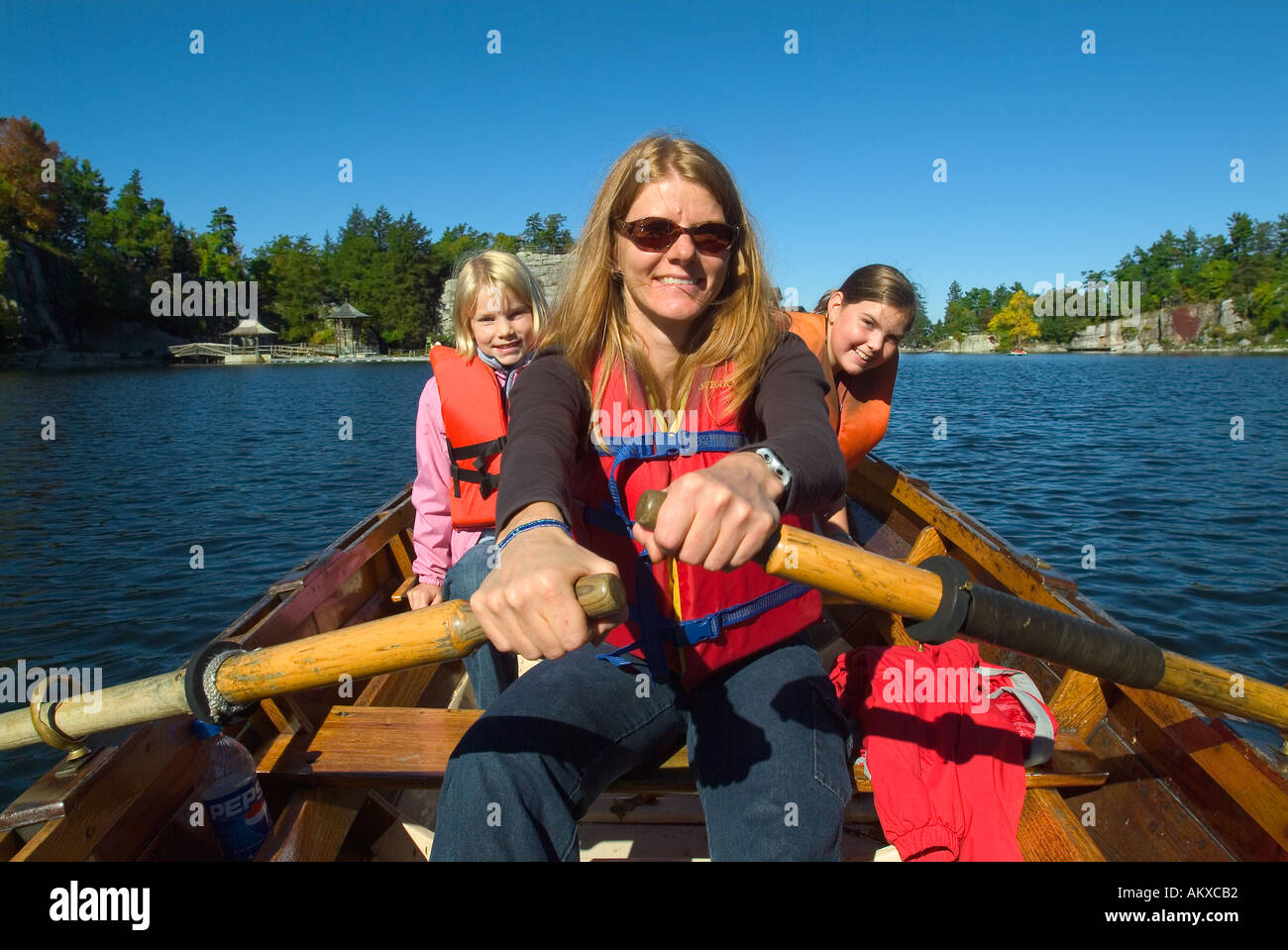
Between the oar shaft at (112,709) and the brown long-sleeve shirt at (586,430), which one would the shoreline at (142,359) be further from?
the brown long-sleeve shirt at (586,430)

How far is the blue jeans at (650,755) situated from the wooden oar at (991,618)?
406 millimetres

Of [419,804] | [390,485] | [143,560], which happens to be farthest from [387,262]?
[419,804]

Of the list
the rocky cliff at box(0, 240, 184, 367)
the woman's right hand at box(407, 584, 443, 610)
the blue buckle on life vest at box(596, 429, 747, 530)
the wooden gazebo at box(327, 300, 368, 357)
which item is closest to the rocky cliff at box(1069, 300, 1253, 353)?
the wooden gazebo at box(327, 300, 368, 357)

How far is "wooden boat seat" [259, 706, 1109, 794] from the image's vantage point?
2.69 m

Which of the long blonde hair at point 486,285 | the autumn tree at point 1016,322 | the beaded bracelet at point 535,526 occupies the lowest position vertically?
the beaded bracelet at point 535,526

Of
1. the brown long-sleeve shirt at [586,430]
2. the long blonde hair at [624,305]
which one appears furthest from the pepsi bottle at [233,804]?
the long blonde hair at [624,305]

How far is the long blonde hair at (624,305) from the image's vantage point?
217 centimetres

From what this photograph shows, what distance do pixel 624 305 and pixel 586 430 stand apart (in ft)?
1.35

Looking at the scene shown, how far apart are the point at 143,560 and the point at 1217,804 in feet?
40.5

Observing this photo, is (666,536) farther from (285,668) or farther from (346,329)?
(346,329)
